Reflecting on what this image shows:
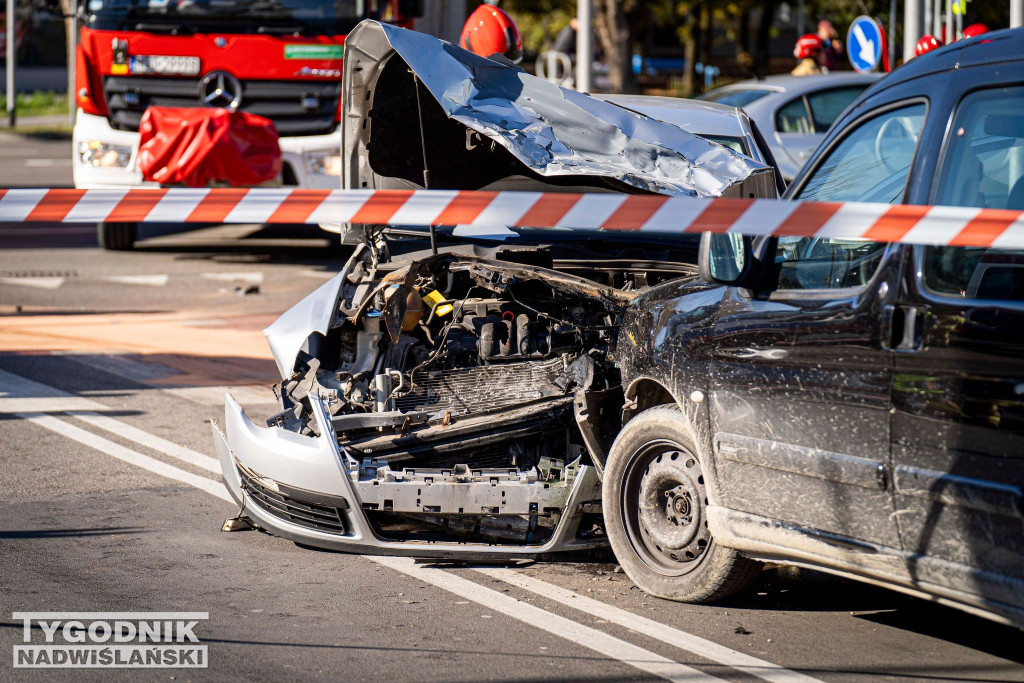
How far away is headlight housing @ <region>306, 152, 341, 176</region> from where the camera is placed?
14.1 meters

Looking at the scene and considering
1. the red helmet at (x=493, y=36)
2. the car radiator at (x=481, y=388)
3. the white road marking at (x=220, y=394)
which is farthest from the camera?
the white road marking at (x=220, y=394)

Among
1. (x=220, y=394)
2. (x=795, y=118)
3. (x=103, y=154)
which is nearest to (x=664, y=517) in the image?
(x=220, y=394)

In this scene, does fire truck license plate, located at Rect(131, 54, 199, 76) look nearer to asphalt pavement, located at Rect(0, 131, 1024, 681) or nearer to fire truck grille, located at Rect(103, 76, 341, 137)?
fire truck grille, located at Rect(103, 76, 341, 137)

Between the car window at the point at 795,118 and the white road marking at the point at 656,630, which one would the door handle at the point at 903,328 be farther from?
the car window at the point at 795,118

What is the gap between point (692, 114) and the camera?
27.5 ft

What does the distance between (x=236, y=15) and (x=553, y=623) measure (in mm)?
10912

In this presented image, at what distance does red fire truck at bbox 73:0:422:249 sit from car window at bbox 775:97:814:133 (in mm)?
3984

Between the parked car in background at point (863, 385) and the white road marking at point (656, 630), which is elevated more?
the parked car in background at point (863, 385)

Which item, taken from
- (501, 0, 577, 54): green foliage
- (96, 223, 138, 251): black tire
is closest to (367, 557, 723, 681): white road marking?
(96, 223, 138, 251): black tire

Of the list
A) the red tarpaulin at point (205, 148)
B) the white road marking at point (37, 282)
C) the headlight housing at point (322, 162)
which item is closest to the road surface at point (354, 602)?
the white road marking at point (37, 282)

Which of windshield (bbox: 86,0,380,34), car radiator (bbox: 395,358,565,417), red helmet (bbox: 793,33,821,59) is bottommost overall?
car radiator (bbox: 395,358,565,417)

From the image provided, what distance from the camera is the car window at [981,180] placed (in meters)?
3.87

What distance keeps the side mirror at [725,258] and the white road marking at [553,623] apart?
4.10 ft

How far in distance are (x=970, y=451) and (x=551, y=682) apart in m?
1.42
